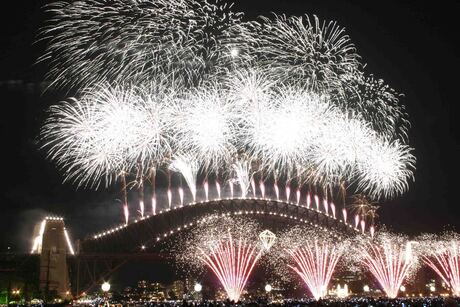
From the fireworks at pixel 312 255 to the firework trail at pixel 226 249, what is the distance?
3.91 metres

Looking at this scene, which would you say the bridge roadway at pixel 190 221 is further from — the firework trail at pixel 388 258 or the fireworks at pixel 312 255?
the firework trail at pixel 388 258

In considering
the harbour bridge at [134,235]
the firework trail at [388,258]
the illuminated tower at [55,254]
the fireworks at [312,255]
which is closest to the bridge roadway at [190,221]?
the harbour bridge at [134,235]

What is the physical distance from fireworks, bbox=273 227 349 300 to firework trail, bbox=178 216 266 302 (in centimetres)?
391

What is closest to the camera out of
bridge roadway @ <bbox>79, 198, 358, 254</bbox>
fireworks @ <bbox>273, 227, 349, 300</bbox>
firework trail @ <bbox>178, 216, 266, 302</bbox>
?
firework trail @ <bbox>178, 216, 266, 302</bbox>

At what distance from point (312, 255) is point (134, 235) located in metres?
26.2

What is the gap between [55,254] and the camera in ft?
198

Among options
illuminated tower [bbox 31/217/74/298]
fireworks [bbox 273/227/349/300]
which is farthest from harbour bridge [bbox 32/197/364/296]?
fireworks [bbox 273/227/349/300]

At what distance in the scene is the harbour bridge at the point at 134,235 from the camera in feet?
199

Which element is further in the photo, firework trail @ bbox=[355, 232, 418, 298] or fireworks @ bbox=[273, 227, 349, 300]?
firework trail @ bbox=[355, 232, 418, 298]

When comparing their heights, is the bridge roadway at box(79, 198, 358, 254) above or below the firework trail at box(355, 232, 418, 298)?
above

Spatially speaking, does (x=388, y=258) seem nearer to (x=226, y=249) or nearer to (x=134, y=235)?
(x=226, y=249)

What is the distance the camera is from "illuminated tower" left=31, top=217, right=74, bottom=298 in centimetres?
5875

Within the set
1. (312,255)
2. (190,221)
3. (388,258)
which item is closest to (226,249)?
(312,255)

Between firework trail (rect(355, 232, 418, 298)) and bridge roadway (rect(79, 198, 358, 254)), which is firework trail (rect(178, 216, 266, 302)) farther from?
firework trail (rect(355, 232, 418, 298))
